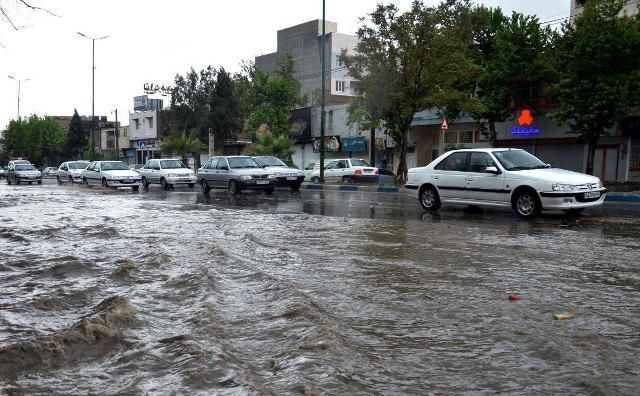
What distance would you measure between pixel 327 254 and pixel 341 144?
108 ft

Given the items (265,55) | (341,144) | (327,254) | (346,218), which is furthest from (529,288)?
(265,55)

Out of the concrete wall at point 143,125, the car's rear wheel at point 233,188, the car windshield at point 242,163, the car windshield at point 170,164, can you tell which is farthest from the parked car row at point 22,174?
the concrete wall at point 143,125

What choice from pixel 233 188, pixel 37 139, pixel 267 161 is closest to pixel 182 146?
pixel 267 161

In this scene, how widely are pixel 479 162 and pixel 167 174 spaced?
18.4 m

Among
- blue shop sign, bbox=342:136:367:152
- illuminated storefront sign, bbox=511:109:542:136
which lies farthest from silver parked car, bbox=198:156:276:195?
blue shop sign, bbox=342:136:367:152

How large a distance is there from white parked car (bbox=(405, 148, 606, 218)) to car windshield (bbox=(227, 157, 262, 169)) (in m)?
9.11

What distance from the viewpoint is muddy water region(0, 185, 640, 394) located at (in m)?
3.23

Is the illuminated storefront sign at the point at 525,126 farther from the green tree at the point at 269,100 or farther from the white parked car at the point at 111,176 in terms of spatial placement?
the white parked car at the point at 111,176

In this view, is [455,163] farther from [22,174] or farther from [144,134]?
[144,134]

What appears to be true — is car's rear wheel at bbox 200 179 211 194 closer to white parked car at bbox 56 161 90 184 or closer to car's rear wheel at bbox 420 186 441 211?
car's rear wheel at bbox 420 186 441 211

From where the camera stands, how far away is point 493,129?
94.5 ft

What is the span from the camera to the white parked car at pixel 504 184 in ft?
36.0

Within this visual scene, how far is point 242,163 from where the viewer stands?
71.7 feet

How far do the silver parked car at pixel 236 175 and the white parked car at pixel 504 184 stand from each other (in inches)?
316
